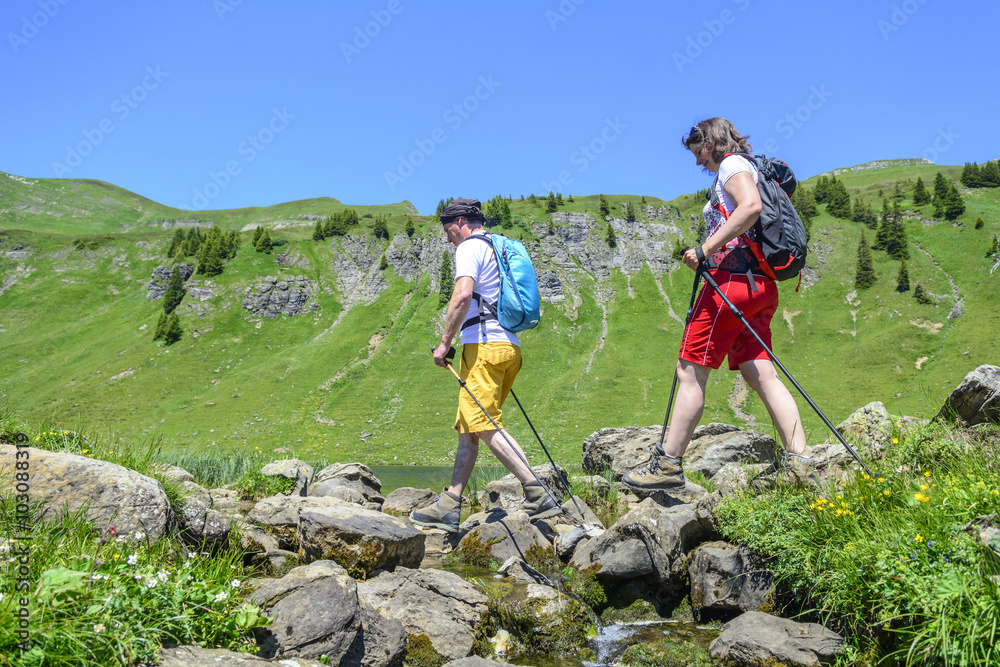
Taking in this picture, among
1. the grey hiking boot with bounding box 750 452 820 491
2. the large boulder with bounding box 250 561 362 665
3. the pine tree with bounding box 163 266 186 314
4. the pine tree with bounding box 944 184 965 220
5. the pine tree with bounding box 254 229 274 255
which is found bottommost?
the large boulder with bounding box 250 561 362 665

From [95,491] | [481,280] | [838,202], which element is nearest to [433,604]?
[95,491]

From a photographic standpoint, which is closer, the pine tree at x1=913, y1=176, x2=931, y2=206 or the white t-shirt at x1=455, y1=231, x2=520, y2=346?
the white t-shirt at x1=455, y1=231, x2=520, y2=346

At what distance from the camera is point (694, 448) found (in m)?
14.6

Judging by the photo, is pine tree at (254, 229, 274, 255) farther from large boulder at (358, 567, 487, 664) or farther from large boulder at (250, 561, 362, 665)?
large boulder at (250, 561, 362, 665)

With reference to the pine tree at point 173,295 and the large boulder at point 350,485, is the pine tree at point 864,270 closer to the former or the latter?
the large boulder at point 350,485

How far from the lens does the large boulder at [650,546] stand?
241 inches

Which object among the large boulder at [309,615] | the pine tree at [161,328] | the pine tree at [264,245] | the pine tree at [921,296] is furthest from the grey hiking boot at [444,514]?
the pine tree at [264,245]

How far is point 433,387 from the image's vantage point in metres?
94.0

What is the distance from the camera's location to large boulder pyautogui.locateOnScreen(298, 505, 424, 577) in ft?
19.1

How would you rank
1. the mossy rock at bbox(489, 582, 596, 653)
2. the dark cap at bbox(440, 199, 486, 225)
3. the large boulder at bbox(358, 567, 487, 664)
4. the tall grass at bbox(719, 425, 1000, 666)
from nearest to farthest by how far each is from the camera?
the tall grass at bbox(719, 425, 1000, 666), the large boulder at bbox(358, 567, 487, 664), the mossy rock at bbox(489, 582, 596, 653), the dark cap at bbox(440, 199, 486, 225)

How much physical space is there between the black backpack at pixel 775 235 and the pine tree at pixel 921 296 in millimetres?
108694

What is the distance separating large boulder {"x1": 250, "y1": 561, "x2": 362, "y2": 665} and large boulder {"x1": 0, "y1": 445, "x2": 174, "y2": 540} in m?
1.20

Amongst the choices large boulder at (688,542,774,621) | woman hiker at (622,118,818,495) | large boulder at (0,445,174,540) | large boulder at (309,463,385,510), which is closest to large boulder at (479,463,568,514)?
large boulder at (309,463,385,510)

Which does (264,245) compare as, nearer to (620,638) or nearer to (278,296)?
(278,296)
